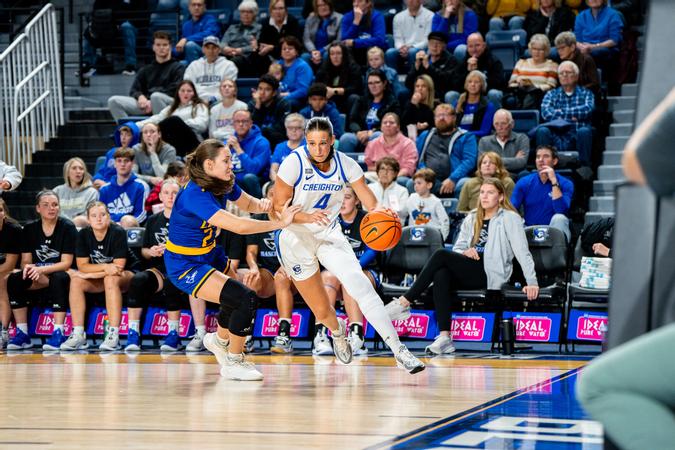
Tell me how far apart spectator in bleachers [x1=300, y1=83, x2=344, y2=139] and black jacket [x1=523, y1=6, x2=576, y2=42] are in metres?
2.90

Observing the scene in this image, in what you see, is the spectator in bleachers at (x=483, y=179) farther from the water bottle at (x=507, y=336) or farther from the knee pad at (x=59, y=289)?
the knee pad at (x=59, y=289)

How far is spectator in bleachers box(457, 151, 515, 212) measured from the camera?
10.5 m

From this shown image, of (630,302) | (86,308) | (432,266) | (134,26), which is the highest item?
(134,26)

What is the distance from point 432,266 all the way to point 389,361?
1226 mm

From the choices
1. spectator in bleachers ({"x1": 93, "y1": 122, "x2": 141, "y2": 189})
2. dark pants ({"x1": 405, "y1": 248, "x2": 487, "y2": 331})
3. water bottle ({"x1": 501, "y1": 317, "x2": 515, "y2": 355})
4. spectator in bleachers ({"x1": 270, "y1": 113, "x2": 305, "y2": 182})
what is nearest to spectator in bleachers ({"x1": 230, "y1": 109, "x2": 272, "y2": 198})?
spectator in bleachers ({"x1": 270, "y1": 113, "x2": 305, "y2": 182})

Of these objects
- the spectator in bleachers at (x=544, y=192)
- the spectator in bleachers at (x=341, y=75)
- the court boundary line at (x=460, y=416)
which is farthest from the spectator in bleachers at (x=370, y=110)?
the court boundary line at (x=460, y=416)

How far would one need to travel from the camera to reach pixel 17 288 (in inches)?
444

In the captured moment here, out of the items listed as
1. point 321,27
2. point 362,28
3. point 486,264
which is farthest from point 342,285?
point 321,27

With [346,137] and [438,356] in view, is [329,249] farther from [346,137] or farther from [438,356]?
[346,137]

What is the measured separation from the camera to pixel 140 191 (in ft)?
40.0

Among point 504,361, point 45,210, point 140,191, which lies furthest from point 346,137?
point 504,361

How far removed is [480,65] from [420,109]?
1061mm

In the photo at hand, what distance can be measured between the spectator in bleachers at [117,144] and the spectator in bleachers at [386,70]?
312 centimetres

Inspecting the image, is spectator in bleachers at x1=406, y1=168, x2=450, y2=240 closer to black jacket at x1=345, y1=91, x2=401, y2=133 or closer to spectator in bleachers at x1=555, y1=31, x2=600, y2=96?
black jacket at x1=345, y1=91, x2=401, y2=133
